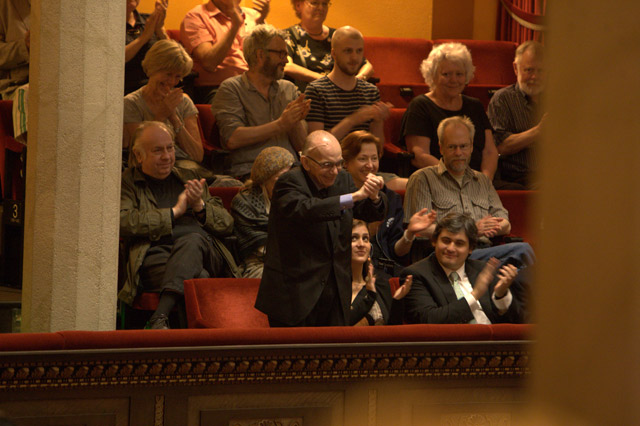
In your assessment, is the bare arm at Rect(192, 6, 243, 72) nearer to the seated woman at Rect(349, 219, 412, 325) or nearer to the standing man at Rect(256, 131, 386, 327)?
the seated woman at Rect(349, 219, 412, 325)

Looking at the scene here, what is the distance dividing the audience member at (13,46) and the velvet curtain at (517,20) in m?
3.64

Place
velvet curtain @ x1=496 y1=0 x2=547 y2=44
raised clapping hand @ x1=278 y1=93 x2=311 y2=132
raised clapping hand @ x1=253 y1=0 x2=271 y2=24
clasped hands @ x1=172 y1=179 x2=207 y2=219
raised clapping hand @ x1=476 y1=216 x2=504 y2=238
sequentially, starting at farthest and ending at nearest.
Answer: velvet curtain @ x1=496 y1=0 x2=547 y2=44 → raised clapping hand @ x1=253 y1=0 x2=271 y2=24 → raised clapping hand @ x1=278 y1=93 x2=311 y2=132 → raised clapping hand @ x1=476 y1=216 x2=504 y2=238 → clasped hands @ x1=172 y1=179 x2=207 y2=219

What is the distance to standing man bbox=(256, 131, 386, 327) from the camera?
9.69 ft

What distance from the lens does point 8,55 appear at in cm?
453

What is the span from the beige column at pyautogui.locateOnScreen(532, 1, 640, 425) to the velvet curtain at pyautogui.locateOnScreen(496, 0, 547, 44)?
6.47 m

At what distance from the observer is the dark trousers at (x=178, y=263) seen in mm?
3426

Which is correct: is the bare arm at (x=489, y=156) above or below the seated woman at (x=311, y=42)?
below

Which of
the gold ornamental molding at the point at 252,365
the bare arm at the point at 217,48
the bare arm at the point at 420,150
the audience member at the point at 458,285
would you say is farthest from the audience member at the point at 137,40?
the gold ornamental molding at the point at 252,365

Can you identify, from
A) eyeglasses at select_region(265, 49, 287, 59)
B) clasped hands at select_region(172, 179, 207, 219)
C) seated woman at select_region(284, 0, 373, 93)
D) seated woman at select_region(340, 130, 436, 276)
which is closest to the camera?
clasped hands at select_region(172, 179, 207, 219)

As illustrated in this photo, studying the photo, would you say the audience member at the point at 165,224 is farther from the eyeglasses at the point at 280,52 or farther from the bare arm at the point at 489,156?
the bare arm at the point at 489,156

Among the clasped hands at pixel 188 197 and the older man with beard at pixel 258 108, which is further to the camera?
the older man with beard at pixel 258 108

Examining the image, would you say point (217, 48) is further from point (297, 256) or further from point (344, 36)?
point (297, 256)

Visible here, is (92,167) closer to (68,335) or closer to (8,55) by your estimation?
(68,335)

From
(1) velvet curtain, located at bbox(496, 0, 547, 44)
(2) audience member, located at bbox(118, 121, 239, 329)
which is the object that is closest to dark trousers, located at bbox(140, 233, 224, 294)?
(2) audience member, located at bbox(118, 121, 239, 329)
